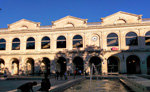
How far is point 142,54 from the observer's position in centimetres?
3284

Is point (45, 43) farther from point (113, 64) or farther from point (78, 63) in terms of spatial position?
point (113, 64)

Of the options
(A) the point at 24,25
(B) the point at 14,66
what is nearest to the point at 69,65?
(A) the point at 24,25

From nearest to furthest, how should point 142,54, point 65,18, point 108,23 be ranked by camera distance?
point 142,54
point 108,23
point 65,18

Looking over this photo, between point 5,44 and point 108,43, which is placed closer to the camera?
point 108,43

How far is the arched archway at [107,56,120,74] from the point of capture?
117 feet

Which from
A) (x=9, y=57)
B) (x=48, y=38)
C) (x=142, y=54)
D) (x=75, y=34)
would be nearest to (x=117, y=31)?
(x=142, y=54)

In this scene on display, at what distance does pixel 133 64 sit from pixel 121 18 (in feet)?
37.0

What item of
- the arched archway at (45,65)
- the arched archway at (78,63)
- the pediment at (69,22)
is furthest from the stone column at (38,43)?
the arched archway at (78,63)

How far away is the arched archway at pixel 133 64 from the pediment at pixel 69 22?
1373 centimetres

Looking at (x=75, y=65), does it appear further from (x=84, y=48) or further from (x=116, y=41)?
(x=116, y=41)

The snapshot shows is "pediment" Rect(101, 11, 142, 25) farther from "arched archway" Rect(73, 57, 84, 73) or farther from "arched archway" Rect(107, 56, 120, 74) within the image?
"arched archway" Rect(73, 57, 84, 73)

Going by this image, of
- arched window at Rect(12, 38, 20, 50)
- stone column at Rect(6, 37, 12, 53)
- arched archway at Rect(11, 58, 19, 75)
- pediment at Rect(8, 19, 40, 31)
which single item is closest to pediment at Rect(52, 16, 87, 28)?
pediment at Rect(8, 19, 40, 31)

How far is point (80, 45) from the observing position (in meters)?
36.0

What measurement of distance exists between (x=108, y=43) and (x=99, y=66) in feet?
19.6
